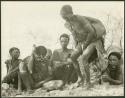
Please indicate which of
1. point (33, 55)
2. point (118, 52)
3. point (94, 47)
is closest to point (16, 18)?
point (33, 55)

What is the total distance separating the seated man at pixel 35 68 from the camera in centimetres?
545

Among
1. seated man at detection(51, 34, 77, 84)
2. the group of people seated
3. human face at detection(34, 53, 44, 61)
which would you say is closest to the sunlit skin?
the group of people seated

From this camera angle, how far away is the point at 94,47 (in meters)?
5.61

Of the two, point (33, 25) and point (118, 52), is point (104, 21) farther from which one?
point (33, 25)

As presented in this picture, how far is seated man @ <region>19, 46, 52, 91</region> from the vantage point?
214 inches

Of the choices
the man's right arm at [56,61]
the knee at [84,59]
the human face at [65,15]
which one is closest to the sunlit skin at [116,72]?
the knee at [84,59]

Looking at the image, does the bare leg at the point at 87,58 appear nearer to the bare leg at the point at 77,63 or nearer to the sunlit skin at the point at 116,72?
the bare leg at the point at 77,63

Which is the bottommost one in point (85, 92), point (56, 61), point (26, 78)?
point (85, 92)

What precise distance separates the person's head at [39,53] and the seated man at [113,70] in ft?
3.13

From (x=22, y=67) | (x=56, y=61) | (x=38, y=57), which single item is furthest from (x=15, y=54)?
(x=56, y=61)

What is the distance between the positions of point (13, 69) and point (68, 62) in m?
0.82

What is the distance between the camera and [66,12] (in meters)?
5.56

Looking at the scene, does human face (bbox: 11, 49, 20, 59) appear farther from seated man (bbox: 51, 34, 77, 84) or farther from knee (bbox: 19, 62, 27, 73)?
seated man (bbox: 51, 34, 77, 84)

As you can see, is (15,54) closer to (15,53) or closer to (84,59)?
(15,53)
